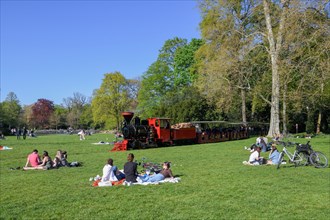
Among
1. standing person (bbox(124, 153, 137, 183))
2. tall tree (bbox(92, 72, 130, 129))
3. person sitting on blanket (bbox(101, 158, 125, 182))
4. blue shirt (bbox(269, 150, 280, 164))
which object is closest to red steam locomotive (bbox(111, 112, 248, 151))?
blue shirt (bbox(269, 150, 280, 164))

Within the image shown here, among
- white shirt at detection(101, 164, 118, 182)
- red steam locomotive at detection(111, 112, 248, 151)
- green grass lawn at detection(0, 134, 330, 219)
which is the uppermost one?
red steam locomotive at detection(111, 112, 248, 151)

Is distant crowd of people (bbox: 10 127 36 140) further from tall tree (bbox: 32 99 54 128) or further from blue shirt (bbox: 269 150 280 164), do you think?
tall tree (bbox: 32 99 54 128)

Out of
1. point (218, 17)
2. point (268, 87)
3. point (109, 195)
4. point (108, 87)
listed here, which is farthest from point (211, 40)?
point (108, 87)

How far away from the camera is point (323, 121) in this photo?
5681cm

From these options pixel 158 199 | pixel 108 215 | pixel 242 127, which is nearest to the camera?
pixel 108 215

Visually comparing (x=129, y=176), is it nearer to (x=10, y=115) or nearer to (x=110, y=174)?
(x=110, y=174)

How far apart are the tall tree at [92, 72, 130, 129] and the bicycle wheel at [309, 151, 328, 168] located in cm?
6267

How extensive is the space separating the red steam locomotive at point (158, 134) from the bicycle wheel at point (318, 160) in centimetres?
1526

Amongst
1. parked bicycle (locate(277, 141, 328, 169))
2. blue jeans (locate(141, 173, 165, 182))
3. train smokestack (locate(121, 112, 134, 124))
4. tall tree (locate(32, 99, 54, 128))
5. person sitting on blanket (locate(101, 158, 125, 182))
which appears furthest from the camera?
tall tree (locate(32, 99, 54, 128))

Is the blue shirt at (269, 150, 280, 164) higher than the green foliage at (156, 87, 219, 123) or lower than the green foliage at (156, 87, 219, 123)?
lower

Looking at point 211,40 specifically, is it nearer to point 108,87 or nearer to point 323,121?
point 323,121

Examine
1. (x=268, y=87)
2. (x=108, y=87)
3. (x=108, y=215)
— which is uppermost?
(x=108, y=87)

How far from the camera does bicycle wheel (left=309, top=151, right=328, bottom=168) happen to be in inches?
596

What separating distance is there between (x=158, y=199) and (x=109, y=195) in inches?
58.7
